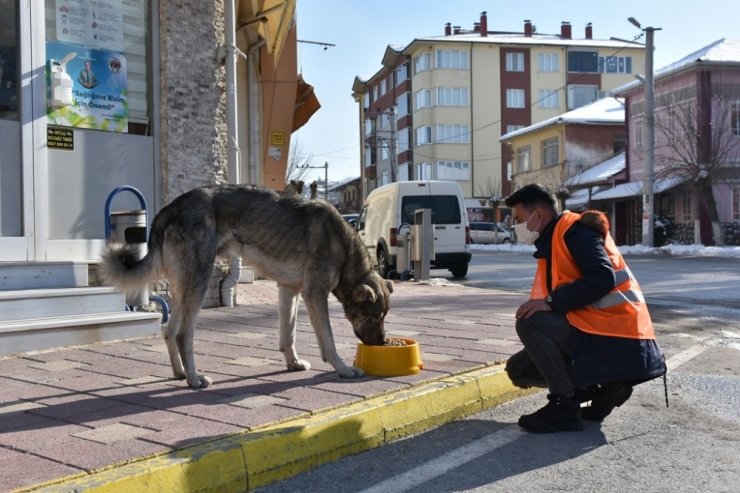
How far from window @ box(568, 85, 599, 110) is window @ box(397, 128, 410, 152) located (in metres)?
14.2

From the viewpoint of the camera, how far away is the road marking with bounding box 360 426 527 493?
12.2 ft

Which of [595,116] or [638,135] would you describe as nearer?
[638,135]

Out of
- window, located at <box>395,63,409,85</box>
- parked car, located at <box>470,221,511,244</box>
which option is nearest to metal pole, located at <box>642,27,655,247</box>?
parked car, located at <box>470,221,511,244</box>

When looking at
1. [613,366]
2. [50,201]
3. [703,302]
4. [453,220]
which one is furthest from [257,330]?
[453,220]

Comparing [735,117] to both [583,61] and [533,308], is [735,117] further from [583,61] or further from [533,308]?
[533,308]

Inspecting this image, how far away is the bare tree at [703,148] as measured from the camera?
3366 cm

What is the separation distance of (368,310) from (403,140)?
6406cm

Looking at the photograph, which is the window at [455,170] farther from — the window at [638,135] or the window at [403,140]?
the window at [638,135]

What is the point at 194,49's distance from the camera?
960cm

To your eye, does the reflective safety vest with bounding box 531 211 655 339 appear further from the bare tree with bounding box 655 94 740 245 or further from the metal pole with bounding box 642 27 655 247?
the bare tree with bounding box 655 94 740 245

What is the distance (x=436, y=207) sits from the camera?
18.0m

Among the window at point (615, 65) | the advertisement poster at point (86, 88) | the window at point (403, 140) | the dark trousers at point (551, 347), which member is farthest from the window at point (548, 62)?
the dark trousers at point (551, 347)

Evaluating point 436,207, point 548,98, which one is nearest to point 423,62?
point 548,98

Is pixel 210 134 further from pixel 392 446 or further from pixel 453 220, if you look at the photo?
pixel 453 220
